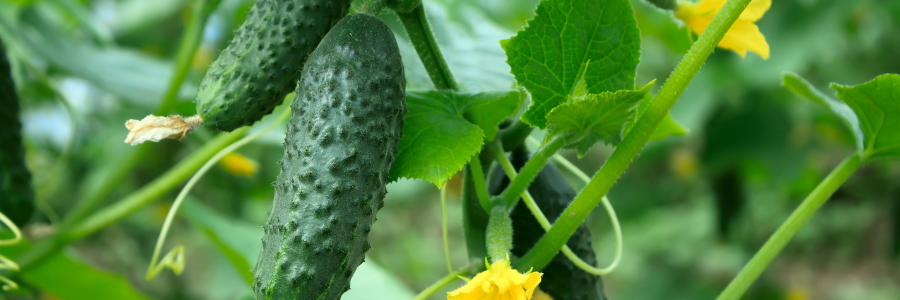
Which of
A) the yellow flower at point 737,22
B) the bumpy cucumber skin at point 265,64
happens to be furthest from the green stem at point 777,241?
the bumpy cucumber skin at point 265,64

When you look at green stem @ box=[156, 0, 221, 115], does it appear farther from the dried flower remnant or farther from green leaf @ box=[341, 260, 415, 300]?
the dried flower remnant

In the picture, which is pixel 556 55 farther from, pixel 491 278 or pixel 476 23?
pixel 476 23

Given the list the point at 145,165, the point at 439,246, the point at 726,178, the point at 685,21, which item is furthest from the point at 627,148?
the point at 439,246

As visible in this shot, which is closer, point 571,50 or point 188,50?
point 571,50

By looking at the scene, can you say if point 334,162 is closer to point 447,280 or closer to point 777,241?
point 447,280

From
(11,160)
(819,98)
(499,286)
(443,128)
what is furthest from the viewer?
(11,160)

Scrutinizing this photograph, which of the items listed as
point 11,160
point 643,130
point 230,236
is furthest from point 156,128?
point 230,236
